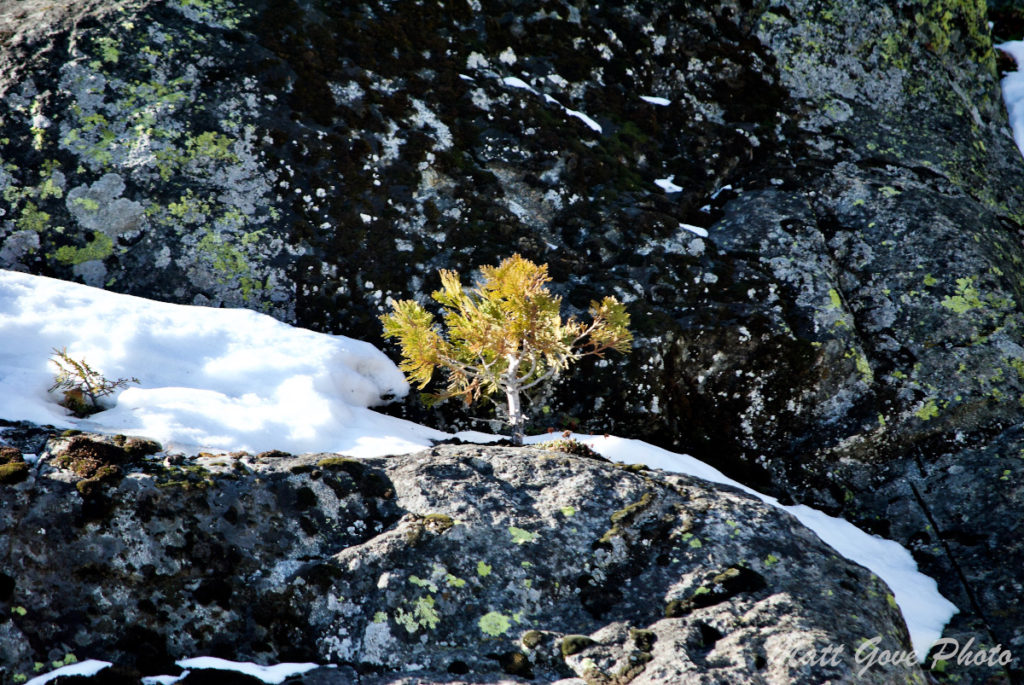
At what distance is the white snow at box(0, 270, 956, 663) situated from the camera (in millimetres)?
5199

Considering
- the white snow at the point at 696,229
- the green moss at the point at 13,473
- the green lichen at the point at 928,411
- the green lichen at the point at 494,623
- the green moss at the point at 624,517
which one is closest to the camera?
the green moss at the point at 13,473

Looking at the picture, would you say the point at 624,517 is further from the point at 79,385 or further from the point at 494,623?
the point at 79,385

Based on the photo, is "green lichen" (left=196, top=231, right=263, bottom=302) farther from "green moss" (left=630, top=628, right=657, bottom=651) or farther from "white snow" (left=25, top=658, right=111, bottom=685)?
"green moss" (left=630, top=628, right=657, bottom=651)

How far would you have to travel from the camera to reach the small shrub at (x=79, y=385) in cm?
513

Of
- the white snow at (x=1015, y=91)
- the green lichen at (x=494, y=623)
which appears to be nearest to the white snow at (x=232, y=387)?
the green lichen at (x=494, y=623)

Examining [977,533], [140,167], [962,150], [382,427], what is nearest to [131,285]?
[140,167]

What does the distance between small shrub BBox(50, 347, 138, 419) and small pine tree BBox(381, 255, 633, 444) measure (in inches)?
88.5

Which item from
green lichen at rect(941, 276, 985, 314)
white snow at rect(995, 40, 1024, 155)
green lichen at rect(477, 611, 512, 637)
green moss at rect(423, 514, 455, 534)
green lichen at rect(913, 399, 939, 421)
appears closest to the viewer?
green lichen at rect(477, 611, 512, 637)

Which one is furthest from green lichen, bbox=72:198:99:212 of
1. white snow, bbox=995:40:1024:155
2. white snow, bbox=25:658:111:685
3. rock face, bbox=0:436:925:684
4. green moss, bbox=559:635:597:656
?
white snow, bbox=995:40:1024:155

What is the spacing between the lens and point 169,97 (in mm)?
7457

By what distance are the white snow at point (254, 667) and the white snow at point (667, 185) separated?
6.67 meters

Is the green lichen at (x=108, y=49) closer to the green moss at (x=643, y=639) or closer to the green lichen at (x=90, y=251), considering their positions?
the green lichen at (x=90, y=251)

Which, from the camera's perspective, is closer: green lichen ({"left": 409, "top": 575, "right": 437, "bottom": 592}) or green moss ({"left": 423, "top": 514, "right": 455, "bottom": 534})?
green lichen ({"left": 409, "top": 575, "right": 437, "bottom": 592})

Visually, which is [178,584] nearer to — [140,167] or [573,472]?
[573,472]
